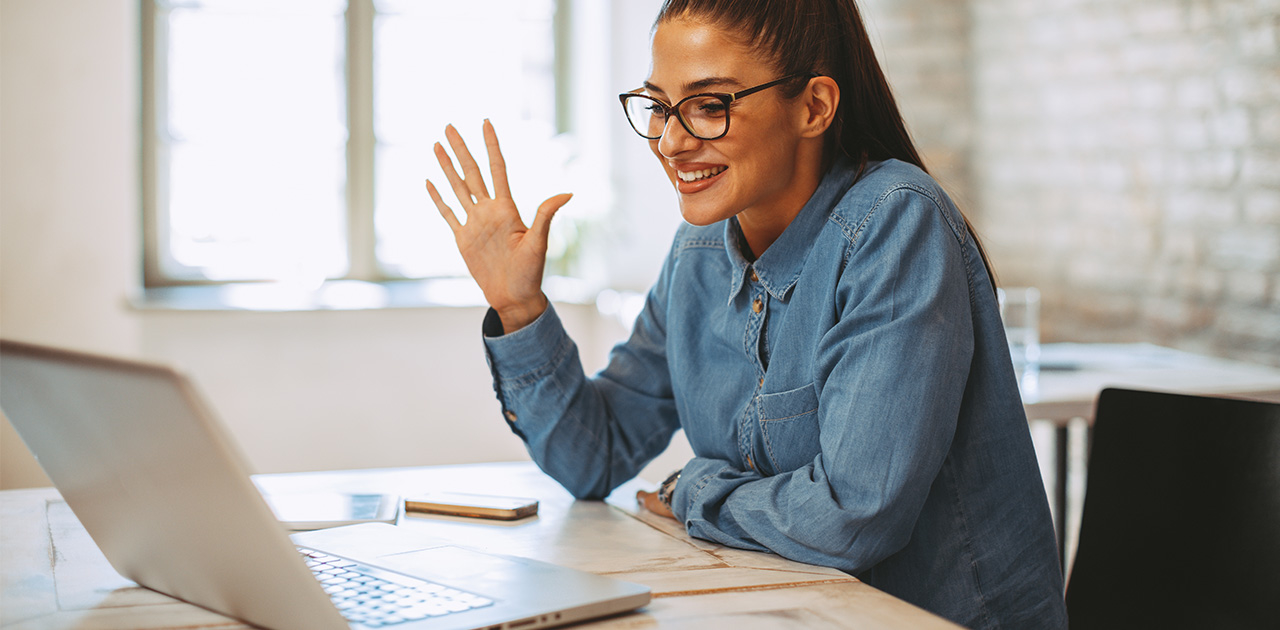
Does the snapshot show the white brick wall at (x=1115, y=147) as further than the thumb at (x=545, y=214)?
Yes

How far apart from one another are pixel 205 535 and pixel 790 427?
61 centimetres

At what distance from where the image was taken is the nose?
1152mm

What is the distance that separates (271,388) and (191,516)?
10.4ft

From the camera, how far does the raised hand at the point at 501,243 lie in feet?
4.12

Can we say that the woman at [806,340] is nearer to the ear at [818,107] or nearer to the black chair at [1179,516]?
the ear at [818,107]

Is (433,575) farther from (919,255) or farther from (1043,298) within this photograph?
(1043,298)

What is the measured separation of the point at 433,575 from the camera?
855 millimetres

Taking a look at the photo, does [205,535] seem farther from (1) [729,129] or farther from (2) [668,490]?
(1) [729,129]

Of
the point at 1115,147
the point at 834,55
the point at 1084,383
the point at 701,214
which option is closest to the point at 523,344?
the point at 701,214

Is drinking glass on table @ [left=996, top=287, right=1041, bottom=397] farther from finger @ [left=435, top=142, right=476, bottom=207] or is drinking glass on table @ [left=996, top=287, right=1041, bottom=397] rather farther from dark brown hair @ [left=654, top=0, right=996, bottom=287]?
finger @ [left=435, top=142, right=476, bottom=207]

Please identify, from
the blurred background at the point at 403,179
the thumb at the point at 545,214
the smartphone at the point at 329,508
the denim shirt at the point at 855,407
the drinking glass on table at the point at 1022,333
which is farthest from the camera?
the blurred background at the point at 403,179

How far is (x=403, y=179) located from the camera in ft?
13.5

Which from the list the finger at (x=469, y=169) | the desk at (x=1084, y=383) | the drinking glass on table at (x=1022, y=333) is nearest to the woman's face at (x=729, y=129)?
the finger at (x=469, y=169)

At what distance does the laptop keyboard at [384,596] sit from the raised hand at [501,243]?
1.47 feet
